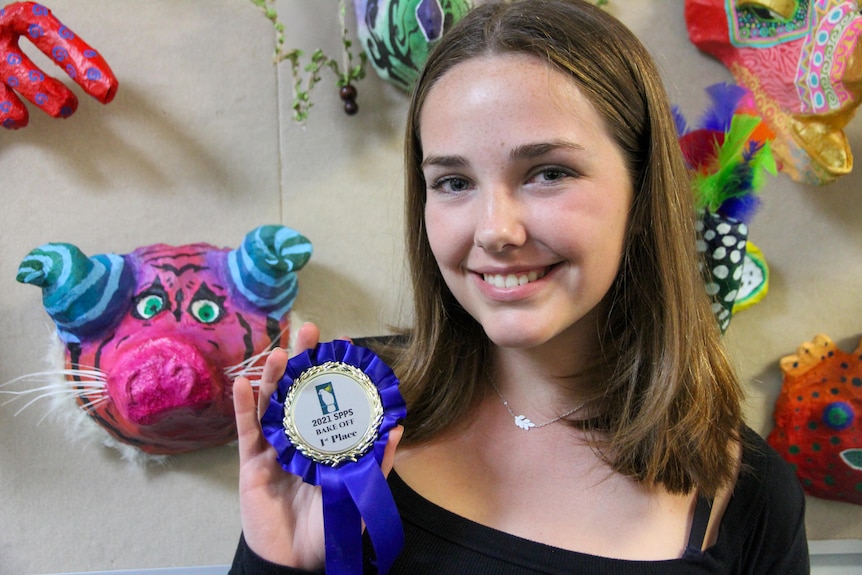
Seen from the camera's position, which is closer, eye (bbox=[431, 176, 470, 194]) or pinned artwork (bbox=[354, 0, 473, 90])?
eye (bbox=[431, 176, 470, 194])

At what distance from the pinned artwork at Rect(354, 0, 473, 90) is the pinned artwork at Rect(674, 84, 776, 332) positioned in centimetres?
45

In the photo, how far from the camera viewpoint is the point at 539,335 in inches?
27.1

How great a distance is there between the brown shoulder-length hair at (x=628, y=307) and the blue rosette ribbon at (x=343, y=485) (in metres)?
0.19

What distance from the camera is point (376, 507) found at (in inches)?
25.4

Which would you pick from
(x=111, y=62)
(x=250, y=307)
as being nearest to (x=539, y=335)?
(x=250, y=307)

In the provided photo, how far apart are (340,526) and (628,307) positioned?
465 millimetres

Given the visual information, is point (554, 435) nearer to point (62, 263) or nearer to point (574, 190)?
point (574, 190)

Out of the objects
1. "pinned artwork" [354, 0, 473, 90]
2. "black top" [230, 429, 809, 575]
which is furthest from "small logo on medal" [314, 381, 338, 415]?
"pinned artwork" [354, 0, 473, 90]

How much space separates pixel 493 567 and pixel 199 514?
25.8 inches

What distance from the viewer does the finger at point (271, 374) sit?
25.2 inches

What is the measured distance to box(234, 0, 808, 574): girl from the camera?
68cm

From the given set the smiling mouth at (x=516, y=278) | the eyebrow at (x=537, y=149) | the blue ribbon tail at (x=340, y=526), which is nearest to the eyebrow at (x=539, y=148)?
the eyebrow at (x=537, y=149)

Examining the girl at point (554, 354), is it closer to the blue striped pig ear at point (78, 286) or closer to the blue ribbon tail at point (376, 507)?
the blue ribbon tail at point (376, 507)

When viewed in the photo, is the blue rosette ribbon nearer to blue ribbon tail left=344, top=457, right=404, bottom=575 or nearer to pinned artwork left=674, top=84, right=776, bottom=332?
blue ribbon tail left=344, top=457, right=404, bottom=575
